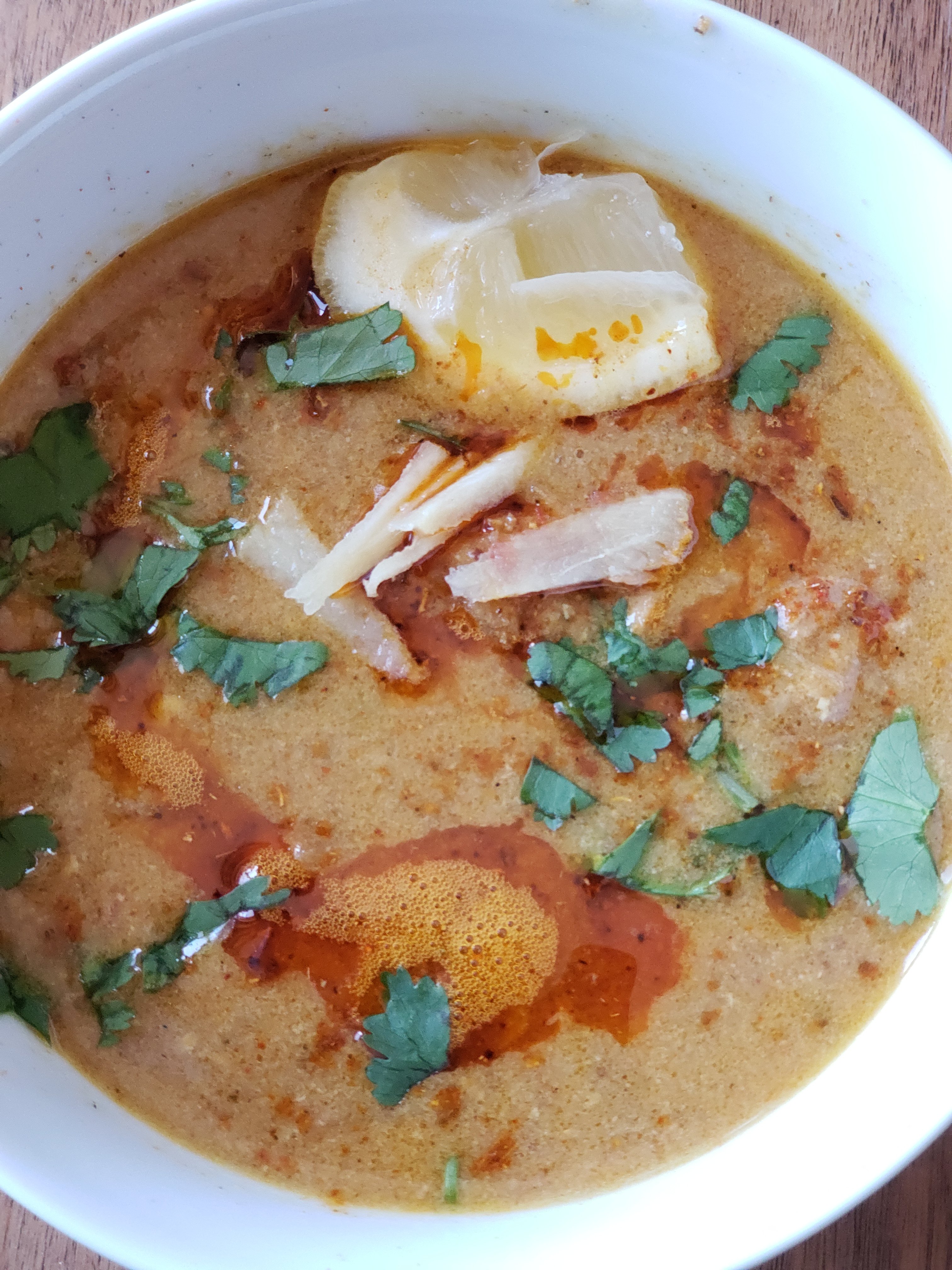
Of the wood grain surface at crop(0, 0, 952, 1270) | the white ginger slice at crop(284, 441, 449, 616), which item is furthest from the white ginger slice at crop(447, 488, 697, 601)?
the wood grain surface at crop(0, 0, 952, 1270)

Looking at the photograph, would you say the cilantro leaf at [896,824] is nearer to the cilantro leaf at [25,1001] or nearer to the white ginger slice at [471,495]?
the white ginger slice at [471,495]

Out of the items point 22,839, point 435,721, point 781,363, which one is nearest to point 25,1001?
point 22,839

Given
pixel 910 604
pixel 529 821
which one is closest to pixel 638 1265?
pixel 529 821

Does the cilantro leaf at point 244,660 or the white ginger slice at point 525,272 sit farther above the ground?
the white ginger slice at point 525,272

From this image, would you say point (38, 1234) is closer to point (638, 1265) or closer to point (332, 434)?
point (638, 1265)

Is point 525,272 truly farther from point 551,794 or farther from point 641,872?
point 641,872

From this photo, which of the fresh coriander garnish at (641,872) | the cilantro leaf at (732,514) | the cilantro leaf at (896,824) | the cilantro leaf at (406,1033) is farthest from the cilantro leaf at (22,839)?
the cilantro leaf at (896,824)
